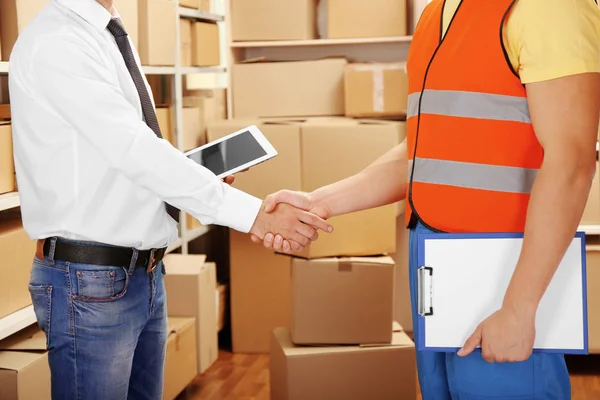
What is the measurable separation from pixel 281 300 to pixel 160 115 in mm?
988

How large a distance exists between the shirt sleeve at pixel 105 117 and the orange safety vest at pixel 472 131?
0.49 m

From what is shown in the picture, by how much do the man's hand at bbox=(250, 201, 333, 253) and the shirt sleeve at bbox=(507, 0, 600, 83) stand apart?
78cm

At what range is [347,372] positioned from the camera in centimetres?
266

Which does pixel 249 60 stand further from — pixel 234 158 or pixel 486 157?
pixel 486 157

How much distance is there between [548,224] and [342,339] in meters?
1.67

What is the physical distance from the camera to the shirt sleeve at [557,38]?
1118 mm

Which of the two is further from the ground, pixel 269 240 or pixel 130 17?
pixel 130 17

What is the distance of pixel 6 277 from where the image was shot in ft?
6.84

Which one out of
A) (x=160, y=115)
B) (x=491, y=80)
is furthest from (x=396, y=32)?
(x=491, y=80)

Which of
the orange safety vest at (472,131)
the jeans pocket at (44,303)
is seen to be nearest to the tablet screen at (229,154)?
the jeans pocket at (44,303)

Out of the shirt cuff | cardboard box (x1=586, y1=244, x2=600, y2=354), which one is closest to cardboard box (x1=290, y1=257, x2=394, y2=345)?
cardboard box (x1=586, y1=244, x2=600, y2=354)

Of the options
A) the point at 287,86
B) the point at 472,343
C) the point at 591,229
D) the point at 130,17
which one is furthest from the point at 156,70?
the point at 472,343

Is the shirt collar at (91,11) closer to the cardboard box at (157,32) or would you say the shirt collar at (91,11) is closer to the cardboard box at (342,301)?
the cardboard box at (157,32)

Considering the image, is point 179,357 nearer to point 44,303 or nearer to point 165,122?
point 165,122
